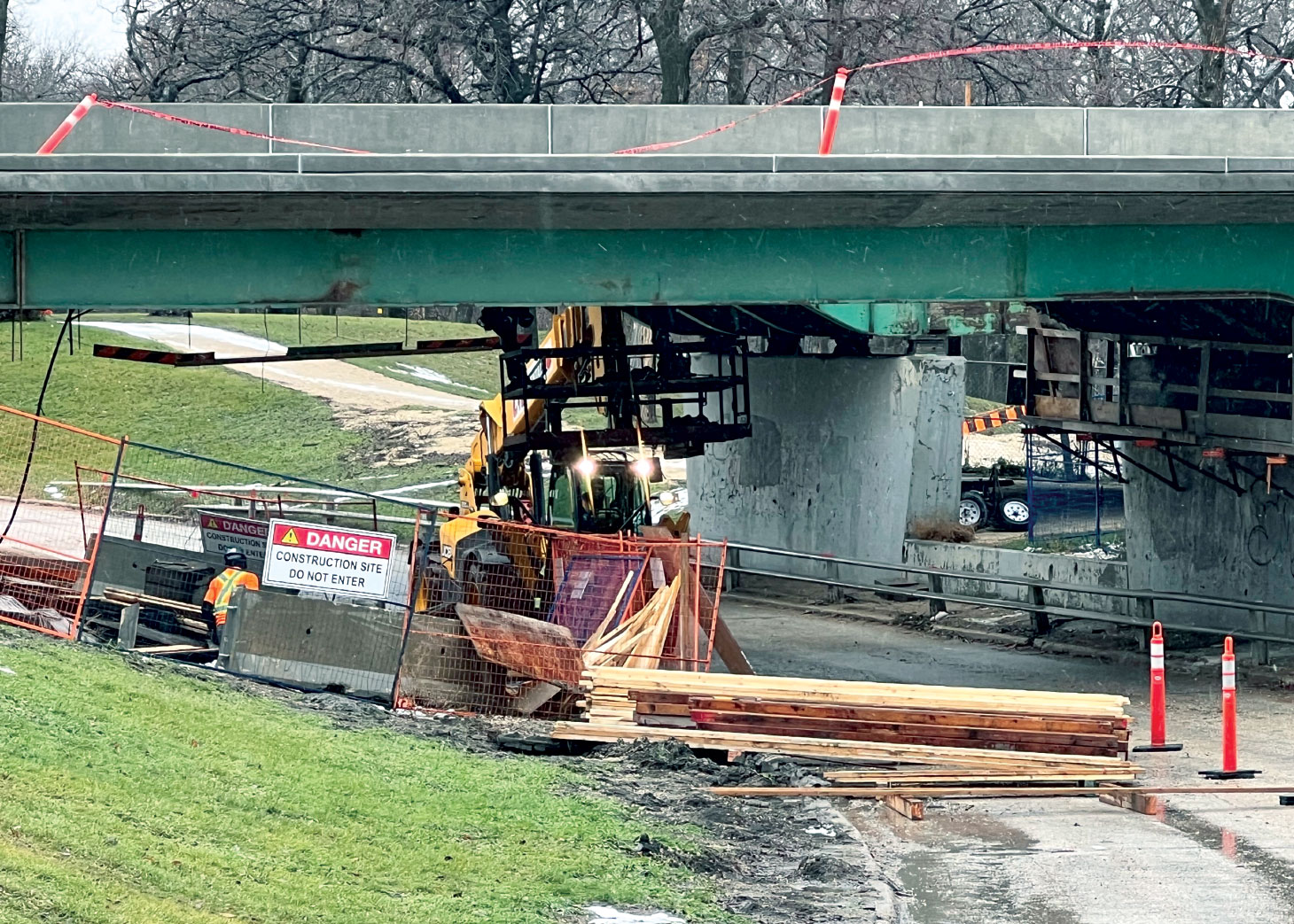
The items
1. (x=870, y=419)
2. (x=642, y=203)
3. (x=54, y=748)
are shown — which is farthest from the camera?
(x=870, y=419)

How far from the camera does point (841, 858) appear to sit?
1127 cm

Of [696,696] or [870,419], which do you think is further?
[870,419]

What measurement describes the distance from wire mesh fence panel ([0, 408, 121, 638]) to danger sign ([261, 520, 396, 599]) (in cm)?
173

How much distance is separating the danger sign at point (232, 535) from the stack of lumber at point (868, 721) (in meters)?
8.78

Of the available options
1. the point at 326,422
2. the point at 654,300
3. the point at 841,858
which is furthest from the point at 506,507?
the point at 326,422

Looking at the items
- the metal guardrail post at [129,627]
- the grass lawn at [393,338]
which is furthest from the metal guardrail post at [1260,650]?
the grass lawn at [393,338]

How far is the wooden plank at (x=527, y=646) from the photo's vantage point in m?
16.0

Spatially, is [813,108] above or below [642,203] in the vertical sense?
above

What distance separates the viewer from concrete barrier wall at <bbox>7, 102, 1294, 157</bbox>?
1772cm

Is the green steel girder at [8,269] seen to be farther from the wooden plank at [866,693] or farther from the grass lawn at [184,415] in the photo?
the grass lawn at [184,415]

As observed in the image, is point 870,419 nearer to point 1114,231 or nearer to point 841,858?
point 1114,231

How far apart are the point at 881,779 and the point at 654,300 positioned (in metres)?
6.63

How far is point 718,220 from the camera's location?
17.9 metres

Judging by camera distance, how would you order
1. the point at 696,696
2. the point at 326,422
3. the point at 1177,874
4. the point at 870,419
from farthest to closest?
the point at 326,422, the point at 870,419, the point at 696,696, the point at 1177,874
